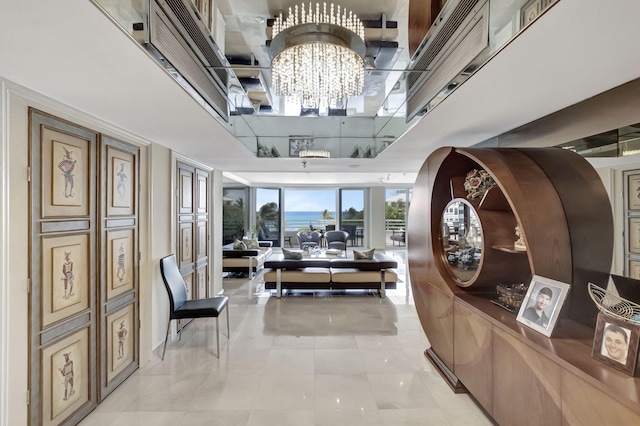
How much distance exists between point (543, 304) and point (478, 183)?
3.68 ft

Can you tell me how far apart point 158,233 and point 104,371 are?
142 centimetres

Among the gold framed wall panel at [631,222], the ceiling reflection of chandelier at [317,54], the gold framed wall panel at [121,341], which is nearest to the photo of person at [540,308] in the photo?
the gold framed wall panel at [631,222]

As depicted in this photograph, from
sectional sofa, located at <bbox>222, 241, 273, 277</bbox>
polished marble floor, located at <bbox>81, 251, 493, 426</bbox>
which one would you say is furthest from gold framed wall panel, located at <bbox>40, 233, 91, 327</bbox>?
sectional sofa, located at <bbox>222, 241, 273, 277</bbox>

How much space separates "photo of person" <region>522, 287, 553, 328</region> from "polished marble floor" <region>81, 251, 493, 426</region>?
1.00m

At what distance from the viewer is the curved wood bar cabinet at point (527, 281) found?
1.47 meters

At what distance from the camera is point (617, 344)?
4.58 ft

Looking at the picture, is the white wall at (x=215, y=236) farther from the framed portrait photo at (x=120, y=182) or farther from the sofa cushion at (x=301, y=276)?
the framed portrait photo at (x=120, y=182)

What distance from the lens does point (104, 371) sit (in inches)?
99.8

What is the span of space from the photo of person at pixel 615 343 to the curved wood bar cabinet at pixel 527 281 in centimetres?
7

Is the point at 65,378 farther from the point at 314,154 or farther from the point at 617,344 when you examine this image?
the point at 314,154

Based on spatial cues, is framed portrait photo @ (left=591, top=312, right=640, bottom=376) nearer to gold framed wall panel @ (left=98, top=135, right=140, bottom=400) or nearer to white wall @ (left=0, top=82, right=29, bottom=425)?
white wall @ (left=0, top=82, right=29, bottom=425)

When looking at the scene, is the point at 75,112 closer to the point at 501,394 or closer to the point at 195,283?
the point at 195,283

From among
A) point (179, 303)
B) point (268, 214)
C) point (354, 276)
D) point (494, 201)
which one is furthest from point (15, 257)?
point (268, 214)

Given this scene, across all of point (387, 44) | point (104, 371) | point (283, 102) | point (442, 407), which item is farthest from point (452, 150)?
point (104, 371)
